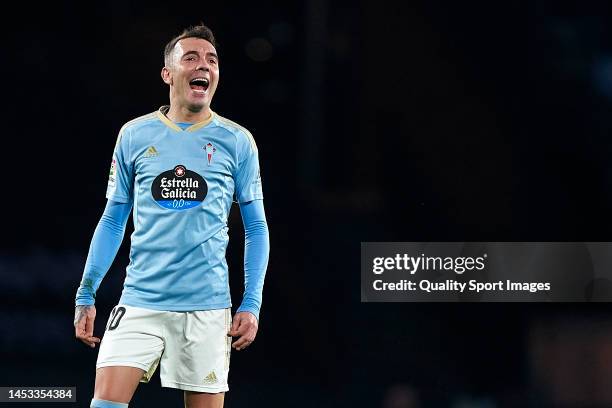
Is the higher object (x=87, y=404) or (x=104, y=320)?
(x=104, y=320)

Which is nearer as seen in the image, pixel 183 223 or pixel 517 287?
pixel 183 223

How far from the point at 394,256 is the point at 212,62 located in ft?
6.66

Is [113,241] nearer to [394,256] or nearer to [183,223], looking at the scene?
[183,223]

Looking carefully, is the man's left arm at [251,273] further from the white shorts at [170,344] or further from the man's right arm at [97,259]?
the man's right arm at [97,259]

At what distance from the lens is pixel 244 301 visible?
4.77 m

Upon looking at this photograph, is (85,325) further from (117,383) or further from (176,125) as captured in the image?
(176,125)

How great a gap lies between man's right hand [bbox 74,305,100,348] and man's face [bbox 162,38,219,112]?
106 centimetres

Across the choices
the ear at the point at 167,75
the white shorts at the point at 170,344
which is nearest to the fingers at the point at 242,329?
the white shorts at the point at 170,344

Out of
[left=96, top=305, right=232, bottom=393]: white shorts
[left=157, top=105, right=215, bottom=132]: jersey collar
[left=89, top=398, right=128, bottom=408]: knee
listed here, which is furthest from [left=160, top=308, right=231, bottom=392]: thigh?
[left=157, top=105, right=215, bottom=132]: jersey collar

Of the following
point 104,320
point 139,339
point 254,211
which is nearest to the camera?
point 139,339

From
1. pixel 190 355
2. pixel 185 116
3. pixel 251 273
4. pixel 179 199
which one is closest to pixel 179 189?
pixel 179 199

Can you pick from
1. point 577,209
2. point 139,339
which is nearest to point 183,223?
point 139,339

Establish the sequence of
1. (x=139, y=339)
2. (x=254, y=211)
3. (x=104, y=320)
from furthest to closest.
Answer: (x=104, y=320), (x=254, y=211), (x=139, y=339)

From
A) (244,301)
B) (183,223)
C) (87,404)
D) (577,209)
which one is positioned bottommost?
(87,404)
